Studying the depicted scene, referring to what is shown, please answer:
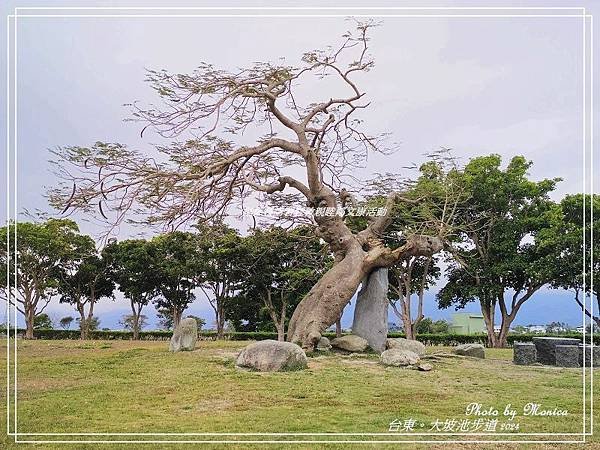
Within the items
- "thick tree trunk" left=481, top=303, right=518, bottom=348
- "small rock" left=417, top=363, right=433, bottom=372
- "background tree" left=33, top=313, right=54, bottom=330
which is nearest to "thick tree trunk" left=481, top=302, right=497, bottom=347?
"thick tree trunk" left=481, top=303, right=518, bottom=348

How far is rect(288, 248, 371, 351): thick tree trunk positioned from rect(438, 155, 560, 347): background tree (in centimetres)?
476

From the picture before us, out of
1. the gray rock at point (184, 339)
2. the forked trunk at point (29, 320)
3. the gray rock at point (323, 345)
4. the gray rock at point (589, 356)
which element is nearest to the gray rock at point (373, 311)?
the gray rock at point (323, 345)

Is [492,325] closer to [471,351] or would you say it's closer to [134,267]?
[471,351]

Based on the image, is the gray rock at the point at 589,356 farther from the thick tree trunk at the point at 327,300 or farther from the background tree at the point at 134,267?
the background tree at the point at 134,267

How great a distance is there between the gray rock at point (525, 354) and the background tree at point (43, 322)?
29.6 feet

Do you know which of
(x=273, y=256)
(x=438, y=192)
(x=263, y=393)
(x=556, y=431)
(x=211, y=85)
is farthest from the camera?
(x=273, y=256)

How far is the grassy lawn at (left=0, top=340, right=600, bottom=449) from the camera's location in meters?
5.33

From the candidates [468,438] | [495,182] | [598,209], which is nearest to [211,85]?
[468,438]

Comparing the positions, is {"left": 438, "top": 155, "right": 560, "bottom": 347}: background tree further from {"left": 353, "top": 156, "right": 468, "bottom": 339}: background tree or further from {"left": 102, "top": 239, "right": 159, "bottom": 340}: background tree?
{"left": 102, "top": 239, "right": 159, "bottom": 340}: background tree

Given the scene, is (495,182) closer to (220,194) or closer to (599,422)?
(220,194)

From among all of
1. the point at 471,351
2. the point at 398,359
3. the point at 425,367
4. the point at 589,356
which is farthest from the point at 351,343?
the point at 589,356

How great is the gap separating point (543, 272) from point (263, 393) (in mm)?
9288

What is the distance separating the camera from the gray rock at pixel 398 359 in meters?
8.23

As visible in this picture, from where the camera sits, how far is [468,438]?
510 centimetres
